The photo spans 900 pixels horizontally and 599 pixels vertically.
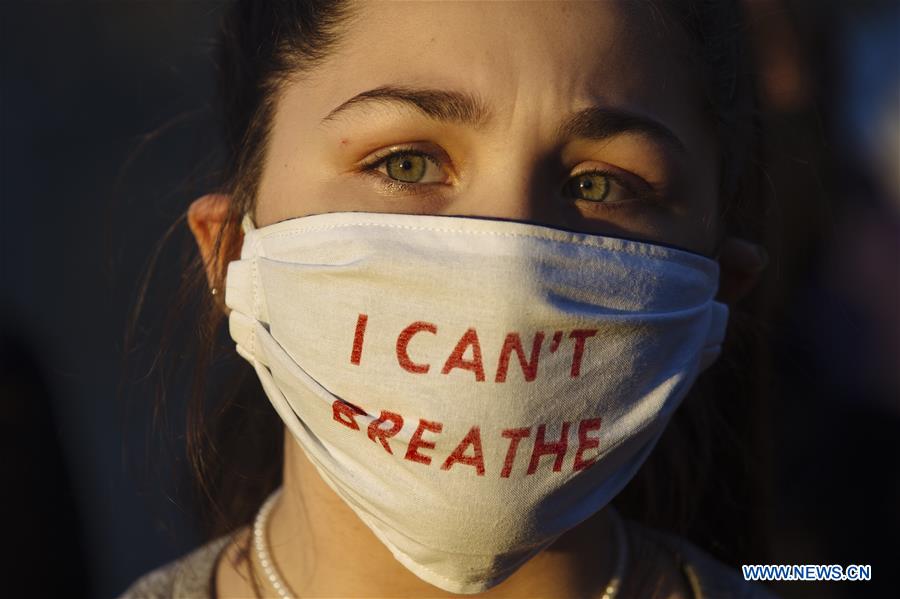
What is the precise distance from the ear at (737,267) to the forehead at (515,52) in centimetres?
50

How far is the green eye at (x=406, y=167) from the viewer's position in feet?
5.81

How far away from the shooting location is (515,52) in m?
1.68

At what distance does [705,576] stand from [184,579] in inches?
46.4

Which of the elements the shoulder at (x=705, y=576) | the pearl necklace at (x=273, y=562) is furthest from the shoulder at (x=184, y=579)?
the shoulder at (x=705, y=576)

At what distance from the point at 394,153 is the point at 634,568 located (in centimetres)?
107

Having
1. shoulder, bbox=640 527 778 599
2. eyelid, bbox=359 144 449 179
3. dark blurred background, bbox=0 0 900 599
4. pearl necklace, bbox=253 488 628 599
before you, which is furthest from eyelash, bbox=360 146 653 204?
dark blurred background, bbox=0 0 900 599

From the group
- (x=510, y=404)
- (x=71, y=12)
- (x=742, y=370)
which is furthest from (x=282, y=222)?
(x=71, y=12)

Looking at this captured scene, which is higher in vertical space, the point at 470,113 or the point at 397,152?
the point at 470,113

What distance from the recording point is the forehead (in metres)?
1.67

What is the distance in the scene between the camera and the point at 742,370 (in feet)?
9.02

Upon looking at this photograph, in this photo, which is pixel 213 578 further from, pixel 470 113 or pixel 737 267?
pixel 737 267

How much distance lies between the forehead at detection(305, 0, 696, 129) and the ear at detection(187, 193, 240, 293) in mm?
390

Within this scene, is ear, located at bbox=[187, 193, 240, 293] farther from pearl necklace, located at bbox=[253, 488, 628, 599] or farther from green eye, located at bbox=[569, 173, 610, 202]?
green eye, located at bbox=[569, 173, 610, 202]

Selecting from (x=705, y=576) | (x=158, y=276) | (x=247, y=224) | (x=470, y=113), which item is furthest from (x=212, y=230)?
(x=158, y=276)
